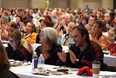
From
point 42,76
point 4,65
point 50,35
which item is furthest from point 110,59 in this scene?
point 4,65

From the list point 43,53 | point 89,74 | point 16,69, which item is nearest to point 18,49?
point 43,53

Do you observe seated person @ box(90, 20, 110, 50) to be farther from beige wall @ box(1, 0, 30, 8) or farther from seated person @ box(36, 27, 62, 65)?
beige wall @ box(1, 0, 30, 8)

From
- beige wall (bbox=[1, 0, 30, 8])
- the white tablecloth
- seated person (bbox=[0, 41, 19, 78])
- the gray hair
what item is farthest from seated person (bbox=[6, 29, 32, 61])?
beige wall (bbox=[1, 0, 30, 8])

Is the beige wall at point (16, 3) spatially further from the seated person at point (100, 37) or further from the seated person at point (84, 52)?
the seated person at point (84, 52)

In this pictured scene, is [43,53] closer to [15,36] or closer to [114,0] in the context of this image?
[15,36]

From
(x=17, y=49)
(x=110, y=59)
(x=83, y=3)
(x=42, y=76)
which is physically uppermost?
(x=83, y=3)

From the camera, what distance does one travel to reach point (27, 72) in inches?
204

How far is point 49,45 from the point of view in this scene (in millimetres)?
5938

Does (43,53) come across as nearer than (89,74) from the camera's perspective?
No

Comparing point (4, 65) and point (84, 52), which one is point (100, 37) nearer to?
point (84, 52)

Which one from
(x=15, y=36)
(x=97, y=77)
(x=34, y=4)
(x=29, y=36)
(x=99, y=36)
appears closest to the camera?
(x=97, y=77)

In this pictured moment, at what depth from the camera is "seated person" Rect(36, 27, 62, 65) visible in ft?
19.3

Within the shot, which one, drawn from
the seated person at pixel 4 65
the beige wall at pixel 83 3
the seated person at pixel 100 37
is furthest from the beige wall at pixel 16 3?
the seated person at pixel 4 65

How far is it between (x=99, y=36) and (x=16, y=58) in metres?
2.53
